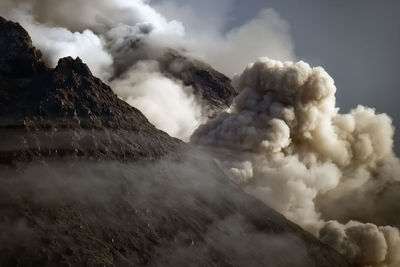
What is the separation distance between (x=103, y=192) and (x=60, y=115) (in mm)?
15979

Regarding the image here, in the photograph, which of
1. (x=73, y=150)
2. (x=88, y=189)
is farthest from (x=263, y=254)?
(x=73, y=150)

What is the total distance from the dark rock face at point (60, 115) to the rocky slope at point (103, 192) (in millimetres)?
171

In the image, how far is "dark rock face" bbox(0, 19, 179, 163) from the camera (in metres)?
67.1

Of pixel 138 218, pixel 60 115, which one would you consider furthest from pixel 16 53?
pixel 138 218

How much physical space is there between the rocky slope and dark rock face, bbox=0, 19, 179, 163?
17cm

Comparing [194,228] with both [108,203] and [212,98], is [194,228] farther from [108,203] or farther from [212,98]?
[212,98]

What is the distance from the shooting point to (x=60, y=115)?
7244 centimetres

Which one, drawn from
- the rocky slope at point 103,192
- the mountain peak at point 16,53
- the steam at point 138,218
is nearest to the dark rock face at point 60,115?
the mountain peak at point 16,53

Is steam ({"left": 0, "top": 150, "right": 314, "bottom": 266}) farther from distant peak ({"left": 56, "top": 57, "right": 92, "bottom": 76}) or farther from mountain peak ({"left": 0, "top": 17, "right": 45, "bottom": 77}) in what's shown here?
mountain peak ({"left": 0, "top": 17, "right": 45, "bottom": 77})

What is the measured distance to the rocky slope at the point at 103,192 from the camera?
5378 cm

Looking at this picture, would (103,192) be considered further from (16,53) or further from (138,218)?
(16,53)

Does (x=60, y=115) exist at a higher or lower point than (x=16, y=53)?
lower

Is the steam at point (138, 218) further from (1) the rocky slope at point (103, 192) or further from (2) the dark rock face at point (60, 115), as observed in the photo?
(2) the dark rock face at point (60, 115)

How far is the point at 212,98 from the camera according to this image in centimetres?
17800
